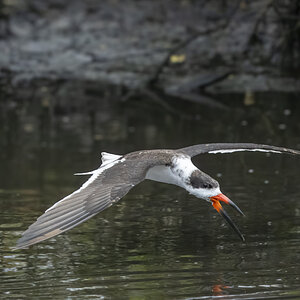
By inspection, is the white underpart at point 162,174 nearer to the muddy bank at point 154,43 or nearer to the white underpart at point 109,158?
the white underpart at point 109,158

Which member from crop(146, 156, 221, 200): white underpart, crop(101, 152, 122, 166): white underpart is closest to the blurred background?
crop(146, 156, 221, 200): white underpart

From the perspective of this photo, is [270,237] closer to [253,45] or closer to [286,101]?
[286,101]

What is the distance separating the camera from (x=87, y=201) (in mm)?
7605

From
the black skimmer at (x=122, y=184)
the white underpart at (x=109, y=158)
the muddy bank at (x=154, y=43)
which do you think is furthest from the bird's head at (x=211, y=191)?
the muddy bank at (x=154, y=43)

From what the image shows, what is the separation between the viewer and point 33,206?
10297 millimetres

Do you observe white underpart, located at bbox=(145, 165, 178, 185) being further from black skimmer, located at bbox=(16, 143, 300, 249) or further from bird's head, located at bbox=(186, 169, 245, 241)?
bird's head, located at bbox=(186, 169, 245, 241)

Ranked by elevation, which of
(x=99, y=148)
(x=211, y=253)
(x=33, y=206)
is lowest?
(x=211, y=253)

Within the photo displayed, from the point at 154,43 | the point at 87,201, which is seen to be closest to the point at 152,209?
the point at 87,201

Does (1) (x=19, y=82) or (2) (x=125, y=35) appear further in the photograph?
(2) (x=125, y=35)

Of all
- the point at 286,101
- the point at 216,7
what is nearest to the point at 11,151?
the point at 286,101

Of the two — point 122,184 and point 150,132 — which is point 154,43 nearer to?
point 150,132

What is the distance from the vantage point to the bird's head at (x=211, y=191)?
850 cm

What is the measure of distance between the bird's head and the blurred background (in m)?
0.31

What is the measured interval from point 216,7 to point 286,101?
495cm
